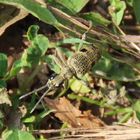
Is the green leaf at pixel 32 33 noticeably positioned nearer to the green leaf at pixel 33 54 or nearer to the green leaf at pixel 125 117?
the green leaf at pixel 33 54

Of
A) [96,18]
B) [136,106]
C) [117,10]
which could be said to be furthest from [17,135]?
[117,10]

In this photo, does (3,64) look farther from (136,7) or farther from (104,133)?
(136,7)

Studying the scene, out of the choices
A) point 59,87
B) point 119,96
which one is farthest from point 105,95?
point 59,87

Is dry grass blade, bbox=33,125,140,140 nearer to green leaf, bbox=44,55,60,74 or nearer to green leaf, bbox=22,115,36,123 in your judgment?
green leaf, bbox=22,115,36,123

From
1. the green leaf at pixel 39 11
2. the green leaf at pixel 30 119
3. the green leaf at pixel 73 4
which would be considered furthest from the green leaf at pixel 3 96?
the green leaf at pixel 73 4

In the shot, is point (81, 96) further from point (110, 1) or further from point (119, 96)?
point (110, 1)
